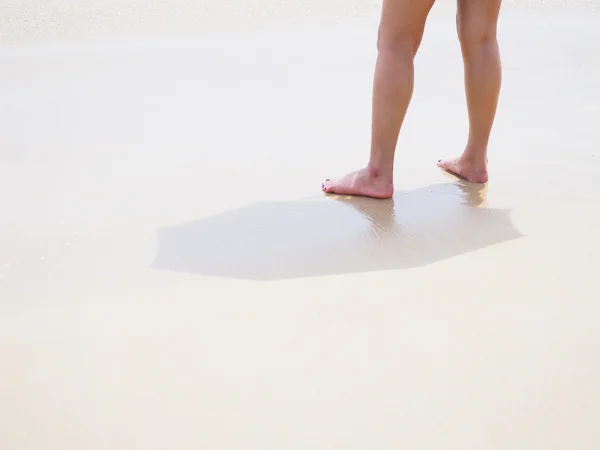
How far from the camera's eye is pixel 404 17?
7.05ft

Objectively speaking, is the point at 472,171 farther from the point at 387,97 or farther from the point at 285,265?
the point at 285,265

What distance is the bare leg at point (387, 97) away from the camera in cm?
218

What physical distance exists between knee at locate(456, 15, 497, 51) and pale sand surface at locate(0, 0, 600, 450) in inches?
15.4

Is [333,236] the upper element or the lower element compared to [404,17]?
lower

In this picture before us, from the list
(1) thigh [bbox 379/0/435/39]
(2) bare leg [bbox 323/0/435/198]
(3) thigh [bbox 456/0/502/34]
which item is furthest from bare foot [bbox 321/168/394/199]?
(3) thigh [bbox 456/0/502/34]

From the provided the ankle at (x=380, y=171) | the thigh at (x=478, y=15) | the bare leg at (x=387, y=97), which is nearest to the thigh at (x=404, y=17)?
the bare leg at (x=387, y=97)

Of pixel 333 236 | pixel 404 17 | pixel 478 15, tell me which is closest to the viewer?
pixel 333 236

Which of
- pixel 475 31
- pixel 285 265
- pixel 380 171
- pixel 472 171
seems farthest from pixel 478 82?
pixel 285 265

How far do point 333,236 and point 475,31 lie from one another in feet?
2.60

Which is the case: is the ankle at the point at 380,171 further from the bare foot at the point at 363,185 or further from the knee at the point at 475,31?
the knee at the point at 475,31

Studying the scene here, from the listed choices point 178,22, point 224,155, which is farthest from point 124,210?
point 178,22

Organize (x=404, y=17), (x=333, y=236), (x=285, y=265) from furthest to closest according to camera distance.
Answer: (x=404, y=17) < (x=333, y=236) < (x=285, y=265)

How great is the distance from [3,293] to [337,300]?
2.24 feet

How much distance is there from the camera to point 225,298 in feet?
5.24
